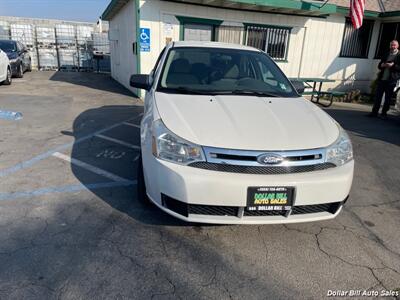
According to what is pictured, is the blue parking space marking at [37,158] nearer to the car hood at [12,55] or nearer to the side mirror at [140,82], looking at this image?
the side mirror at [140,82]

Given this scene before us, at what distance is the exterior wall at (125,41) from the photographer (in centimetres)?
1049

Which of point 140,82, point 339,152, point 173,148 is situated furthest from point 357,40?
point 173,148

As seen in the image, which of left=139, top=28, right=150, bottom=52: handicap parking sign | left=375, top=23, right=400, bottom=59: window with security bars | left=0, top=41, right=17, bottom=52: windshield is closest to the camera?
left=139, top=28, right=150, bottom=52: handicap parking sign

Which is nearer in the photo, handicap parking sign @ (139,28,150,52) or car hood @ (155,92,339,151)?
car hood @ (155,92,339,151)

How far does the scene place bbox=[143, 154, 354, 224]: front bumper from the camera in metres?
2.48

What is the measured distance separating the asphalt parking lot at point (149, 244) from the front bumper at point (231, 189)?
36cm

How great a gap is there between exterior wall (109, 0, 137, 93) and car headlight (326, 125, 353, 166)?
861cm

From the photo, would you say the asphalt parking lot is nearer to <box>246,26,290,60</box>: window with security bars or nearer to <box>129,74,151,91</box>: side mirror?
<box>129,74,151,91</box>: side mirror

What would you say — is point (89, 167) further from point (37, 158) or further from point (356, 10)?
point (356, 10)

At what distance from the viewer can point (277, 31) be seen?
11.5 meters

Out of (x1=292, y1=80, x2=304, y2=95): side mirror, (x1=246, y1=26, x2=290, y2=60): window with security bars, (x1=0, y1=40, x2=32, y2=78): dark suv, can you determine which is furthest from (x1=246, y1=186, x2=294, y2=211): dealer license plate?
(x1=0, y1=40, x2=32, y2=78): dark suv

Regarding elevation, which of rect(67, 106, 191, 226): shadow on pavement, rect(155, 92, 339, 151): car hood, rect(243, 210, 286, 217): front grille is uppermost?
rect(155, 92, 339, 151): car hood

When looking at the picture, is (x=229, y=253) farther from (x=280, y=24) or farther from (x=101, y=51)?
(x=101, y=51)

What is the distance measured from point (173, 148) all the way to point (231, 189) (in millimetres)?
585
